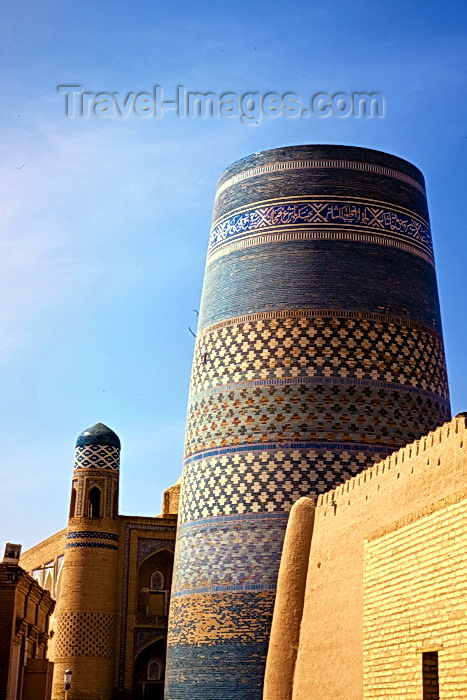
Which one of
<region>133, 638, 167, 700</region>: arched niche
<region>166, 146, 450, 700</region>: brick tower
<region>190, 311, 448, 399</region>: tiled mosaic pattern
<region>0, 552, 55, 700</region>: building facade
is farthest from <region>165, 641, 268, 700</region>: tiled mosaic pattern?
<region>133, 638, 167, 700</region>: arched niche

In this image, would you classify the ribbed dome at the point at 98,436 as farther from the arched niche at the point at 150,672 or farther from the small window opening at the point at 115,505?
the arched niche at the point at 150,672

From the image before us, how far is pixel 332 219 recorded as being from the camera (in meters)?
11.4

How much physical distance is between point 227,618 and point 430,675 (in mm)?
4584

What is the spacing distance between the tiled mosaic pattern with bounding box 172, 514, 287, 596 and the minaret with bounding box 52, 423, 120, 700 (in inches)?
201

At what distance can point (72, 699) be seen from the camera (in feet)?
50.3

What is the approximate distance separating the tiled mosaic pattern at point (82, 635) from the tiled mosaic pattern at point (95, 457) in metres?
2.29

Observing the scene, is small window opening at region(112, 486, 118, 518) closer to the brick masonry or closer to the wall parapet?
the brick masonry

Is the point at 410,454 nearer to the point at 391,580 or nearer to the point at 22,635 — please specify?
the point at 391,580

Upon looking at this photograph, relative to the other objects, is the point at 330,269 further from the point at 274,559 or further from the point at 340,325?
the point at 274,559

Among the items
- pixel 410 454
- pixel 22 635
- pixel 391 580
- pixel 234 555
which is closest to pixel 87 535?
pixel 22 635

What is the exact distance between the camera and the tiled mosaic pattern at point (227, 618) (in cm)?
1028

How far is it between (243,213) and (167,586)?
7.25 meters

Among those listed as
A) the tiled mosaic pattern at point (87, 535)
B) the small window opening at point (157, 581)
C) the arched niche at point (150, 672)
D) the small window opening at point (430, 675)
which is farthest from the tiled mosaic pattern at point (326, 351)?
the arched niche at point (150, 672)

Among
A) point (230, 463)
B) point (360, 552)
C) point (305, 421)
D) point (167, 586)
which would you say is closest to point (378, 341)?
point (305, 421)
